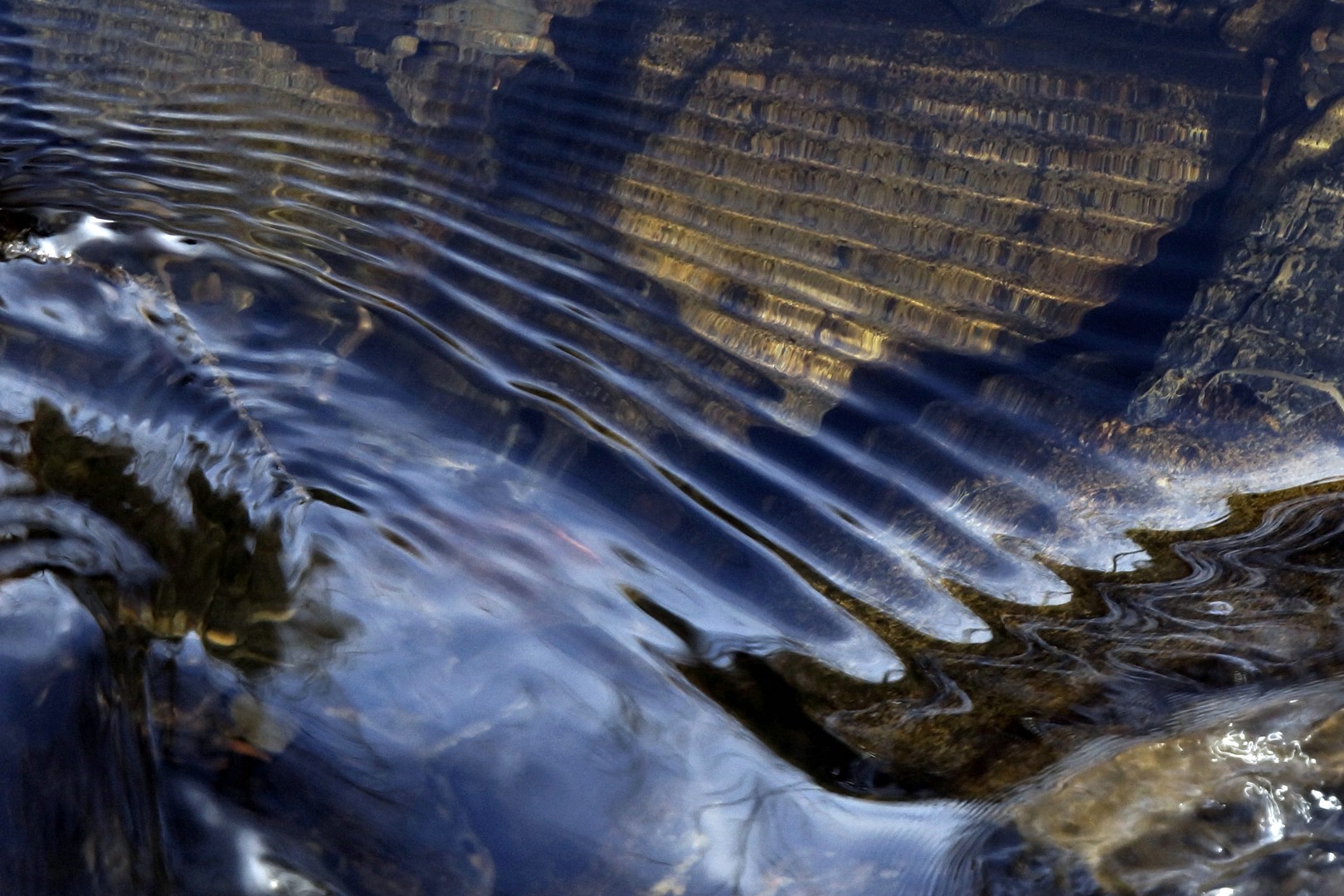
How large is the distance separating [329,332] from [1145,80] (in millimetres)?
3862

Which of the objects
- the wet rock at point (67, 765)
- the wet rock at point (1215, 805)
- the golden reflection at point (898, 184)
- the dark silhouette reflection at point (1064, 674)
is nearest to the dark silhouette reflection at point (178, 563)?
the wet rock at point (67, 765)

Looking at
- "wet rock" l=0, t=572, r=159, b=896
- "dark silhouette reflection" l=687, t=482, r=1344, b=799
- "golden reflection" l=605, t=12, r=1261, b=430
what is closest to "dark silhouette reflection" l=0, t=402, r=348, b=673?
"wet rock" l=0, t=572, r=159, b=896

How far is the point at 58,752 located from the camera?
245cm

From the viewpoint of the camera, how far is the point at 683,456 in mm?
3381

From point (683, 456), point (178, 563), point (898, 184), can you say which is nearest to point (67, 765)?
point (178, 563)

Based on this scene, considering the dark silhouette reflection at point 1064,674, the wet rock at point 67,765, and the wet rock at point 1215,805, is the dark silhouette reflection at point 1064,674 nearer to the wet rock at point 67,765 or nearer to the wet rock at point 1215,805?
the wet rock at point 1215,805

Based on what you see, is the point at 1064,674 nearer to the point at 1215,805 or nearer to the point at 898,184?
the point at 1215,805

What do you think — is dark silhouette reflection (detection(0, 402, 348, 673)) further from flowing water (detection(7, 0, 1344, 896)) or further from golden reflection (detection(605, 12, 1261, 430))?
golden reflection (detection(605, 12, 1261, 430))

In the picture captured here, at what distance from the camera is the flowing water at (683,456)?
2354mm

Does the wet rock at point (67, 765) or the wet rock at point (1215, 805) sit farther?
the wet rock at point (67, 765)

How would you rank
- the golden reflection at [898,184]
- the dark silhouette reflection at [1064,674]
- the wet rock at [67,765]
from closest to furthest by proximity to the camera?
the wet rock at [67,765] → the dark silhouette reflection at [1064,674] → the golden reflection at [898,184]

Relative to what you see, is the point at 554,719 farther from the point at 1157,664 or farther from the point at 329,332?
the point at 329,332

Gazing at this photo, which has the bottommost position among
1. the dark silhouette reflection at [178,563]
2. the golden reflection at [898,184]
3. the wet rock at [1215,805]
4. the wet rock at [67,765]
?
the wet rock at [67,765]

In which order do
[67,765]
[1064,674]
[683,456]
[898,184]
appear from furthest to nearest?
[898,184] < [683,456] < [1064,674] < [67,765]
